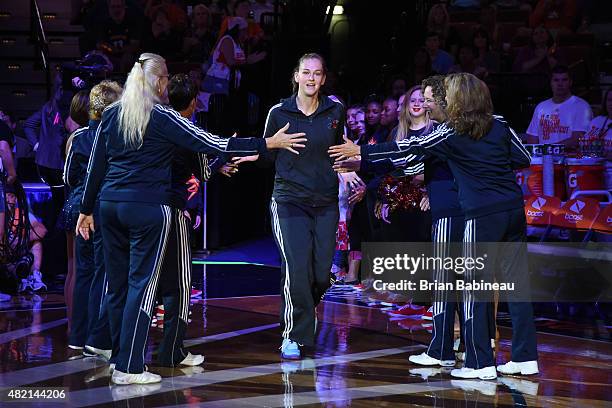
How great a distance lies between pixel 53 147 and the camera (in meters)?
10.4

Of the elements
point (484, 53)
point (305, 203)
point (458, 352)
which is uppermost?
point (484, 53)

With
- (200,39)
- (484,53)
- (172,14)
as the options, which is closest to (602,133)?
(484,53)

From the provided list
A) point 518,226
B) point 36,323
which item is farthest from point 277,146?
point 36,323

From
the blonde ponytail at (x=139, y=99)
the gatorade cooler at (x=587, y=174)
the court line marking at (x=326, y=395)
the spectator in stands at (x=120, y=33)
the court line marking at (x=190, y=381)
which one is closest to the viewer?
the court line marking at (x=326, y=395)

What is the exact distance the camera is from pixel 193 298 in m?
9.24

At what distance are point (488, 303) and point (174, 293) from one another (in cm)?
195

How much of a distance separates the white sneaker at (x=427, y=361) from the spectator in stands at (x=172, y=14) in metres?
9.79

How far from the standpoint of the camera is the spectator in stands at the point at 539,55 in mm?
13195

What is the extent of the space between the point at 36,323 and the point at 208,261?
4435 millimetres

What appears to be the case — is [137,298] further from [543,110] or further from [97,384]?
[543,110]

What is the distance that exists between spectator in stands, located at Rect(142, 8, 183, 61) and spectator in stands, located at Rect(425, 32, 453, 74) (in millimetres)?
3803

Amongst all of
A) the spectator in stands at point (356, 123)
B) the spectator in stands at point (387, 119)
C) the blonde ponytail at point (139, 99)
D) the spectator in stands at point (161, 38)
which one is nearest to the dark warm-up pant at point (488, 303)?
the blonde ponytail at point (139, 99)

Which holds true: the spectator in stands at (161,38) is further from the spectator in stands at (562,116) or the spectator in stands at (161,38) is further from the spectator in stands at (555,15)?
the spectator in stands at (562,116)

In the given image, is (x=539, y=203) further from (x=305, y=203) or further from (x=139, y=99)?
(x=139, y=99)
